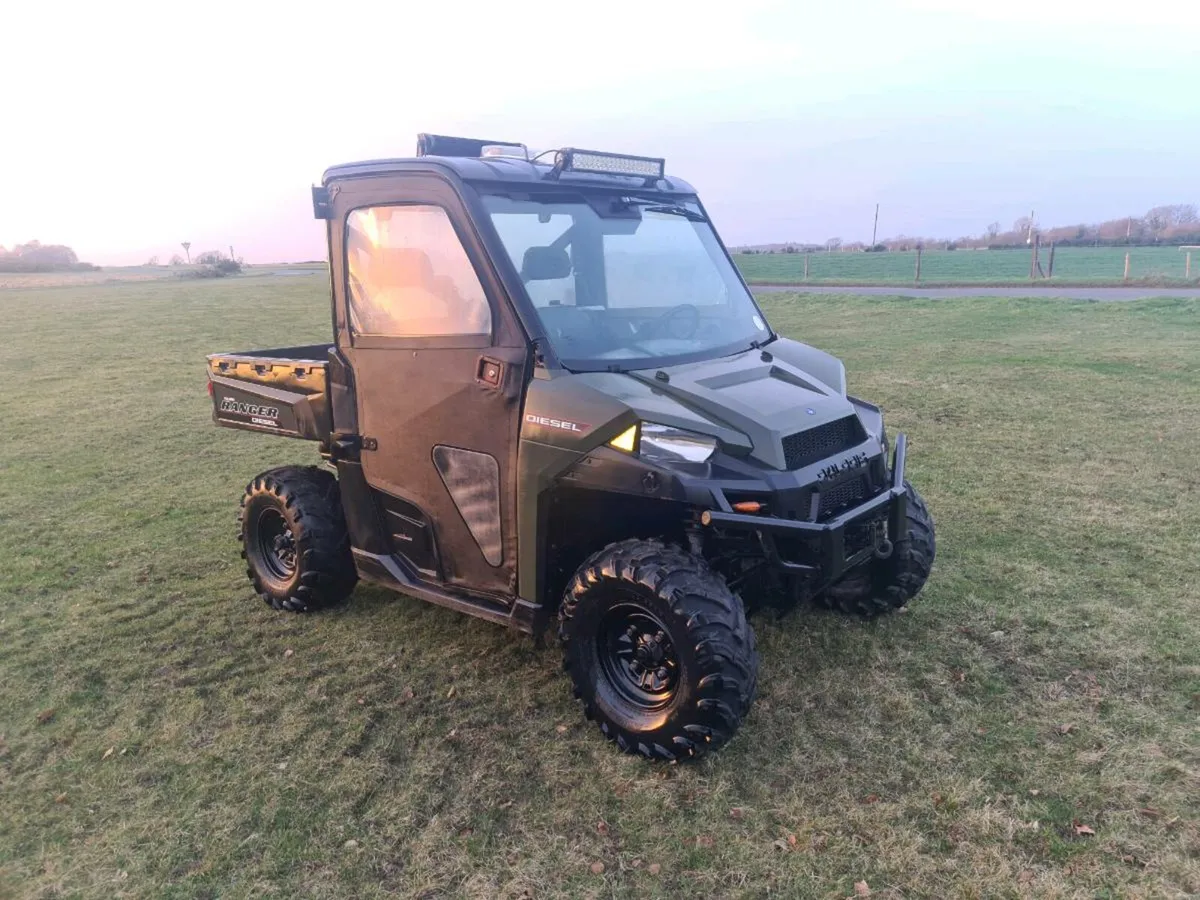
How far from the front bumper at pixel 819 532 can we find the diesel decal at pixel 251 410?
109 inches

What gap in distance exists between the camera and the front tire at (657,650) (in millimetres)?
3342

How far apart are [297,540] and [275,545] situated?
48 centimetres

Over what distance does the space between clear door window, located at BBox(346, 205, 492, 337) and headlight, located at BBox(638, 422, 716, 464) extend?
0.88 m

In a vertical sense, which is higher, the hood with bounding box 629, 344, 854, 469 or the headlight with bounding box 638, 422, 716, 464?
the hood with bounding box 629, 344, 854, 469

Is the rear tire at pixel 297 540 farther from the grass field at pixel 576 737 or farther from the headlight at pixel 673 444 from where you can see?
the headlight at pixel 673 444

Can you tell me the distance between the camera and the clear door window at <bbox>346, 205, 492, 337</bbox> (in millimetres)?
3887

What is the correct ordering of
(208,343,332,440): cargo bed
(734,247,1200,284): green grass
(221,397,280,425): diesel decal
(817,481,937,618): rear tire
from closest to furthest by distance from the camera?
(817,481,937,618): rear tire
(208,343,332,440): cargo bed
(221,397,280,425): diesel decal
(734,247,1200,284): green grass

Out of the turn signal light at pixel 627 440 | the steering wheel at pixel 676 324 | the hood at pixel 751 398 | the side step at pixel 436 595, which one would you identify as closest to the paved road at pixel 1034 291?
the steering wheel at pixel 676 324

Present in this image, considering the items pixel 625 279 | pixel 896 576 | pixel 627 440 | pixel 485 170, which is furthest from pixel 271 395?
pixel 896 576

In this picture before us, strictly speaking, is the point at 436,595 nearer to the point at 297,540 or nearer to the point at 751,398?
the point at 297,540

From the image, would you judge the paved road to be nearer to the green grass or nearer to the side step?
the green grass

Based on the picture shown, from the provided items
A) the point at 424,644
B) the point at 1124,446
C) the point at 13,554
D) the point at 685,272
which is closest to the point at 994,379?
the point at 1124,446

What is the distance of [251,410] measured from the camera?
5.14 m

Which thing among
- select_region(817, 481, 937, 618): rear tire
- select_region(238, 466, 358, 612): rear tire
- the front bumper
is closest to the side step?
select_region(238, 466, 358, 612): rear tire
